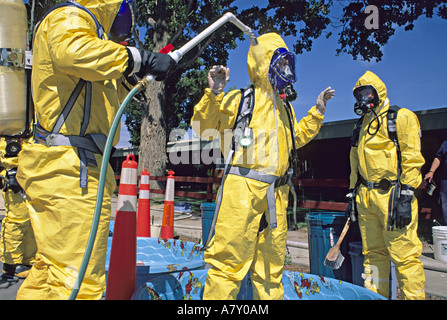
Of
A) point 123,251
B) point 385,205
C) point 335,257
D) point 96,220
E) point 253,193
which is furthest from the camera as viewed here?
point 335,257

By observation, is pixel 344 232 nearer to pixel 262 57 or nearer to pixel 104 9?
pixel 262 57

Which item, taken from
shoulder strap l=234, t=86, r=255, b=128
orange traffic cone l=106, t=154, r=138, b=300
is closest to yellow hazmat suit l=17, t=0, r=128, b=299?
orange traffic cone l=106, t=154, r=138, b=300

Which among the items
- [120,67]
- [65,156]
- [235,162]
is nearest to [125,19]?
[120,67]

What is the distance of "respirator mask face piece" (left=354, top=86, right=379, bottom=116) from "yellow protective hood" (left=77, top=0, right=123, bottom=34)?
241 cm

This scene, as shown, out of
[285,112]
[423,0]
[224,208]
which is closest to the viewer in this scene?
[224,208]

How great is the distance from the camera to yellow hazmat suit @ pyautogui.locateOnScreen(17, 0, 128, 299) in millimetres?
1702

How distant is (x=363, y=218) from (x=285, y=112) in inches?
53.2

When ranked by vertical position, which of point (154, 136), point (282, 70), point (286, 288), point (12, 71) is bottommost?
point (286, 288)

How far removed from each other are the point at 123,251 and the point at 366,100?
2.60 meters

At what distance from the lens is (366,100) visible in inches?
132

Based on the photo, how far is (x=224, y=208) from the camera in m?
2.30

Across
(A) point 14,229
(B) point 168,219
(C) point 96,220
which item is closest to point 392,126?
(C) point 96,220
